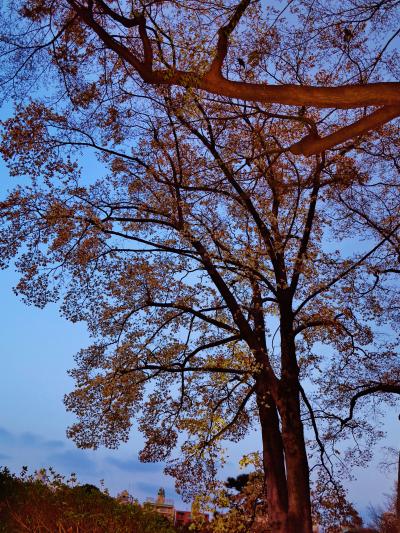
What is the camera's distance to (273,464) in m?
13.6

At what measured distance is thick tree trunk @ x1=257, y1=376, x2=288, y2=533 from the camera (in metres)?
13.0

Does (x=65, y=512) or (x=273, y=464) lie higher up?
(x=273, y=464)

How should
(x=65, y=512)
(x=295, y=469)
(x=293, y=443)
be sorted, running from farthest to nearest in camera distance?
(x=293, y=443), (x=295, y=469), (x=65, y=512)

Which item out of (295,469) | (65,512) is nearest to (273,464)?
(295,469)

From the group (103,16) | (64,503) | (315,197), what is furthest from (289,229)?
(64,503)

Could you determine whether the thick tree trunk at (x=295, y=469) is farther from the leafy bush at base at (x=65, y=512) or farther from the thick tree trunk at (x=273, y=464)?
the leafy bush at base at (x=65, y=512)

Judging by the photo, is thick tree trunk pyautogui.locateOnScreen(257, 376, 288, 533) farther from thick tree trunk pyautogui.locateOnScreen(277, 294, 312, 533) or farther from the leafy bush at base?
the leafy bush at base

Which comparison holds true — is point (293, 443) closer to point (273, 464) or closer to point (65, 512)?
point (273, 464)

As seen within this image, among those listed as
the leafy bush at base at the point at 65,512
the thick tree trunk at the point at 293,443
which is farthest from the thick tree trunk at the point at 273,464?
the leafy bush at base at the point at 65,512

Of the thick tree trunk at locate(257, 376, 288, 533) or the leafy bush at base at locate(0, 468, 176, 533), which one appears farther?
the thick tree trunk at locate(257, 376, 288, 533)

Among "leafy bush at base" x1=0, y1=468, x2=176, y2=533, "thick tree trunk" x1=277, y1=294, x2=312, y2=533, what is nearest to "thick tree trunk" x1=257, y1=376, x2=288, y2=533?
"thick tree trunk" x1=277, y1=294, x2=312, y2=533

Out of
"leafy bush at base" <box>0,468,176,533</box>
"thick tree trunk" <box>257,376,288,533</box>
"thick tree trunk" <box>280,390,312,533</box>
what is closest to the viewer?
"leafy bush at base" <box>0,468,176,533</box>

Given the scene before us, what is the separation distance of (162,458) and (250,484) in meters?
2.52

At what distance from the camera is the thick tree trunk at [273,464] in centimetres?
1299
